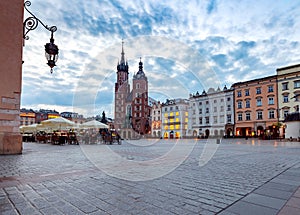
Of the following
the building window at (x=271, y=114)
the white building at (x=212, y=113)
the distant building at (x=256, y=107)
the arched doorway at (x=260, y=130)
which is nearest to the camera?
the building window at (x=271, y=114)

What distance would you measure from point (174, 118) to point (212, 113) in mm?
14404

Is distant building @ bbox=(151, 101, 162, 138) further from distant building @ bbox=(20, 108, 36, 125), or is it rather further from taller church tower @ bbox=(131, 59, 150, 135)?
distant building @ bbox=(20, 108, 36, 125)

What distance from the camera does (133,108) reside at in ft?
220

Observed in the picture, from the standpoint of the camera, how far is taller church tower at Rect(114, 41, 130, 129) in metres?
74.4

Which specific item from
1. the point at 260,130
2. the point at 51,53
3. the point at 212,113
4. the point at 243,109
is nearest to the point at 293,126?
the point at 260,130

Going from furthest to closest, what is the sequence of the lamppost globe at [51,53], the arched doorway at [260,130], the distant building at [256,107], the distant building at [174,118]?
the distant building at [174,118] < the arched doorway at [260,130] < the distant building at [256,107] < the lamppost globe at [51,53]

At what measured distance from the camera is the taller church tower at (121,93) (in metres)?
74.4

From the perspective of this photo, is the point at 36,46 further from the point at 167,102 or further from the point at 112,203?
the point at 167,102

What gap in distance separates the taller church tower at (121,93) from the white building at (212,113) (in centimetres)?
2742

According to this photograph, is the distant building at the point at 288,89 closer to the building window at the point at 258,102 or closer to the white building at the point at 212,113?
the building window at the point at 258,102

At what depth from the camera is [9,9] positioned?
934 centimetres

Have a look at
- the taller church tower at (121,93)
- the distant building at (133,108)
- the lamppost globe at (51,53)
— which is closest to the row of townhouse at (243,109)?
the distant building at (133,108)

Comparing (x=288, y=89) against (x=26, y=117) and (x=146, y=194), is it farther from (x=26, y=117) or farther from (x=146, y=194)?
(x=26, y=117)

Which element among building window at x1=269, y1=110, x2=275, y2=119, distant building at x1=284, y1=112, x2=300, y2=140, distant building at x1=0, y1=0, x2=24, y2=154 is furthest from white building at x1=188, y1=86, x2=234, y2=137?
distant building at x1=0, y1=0, x2=24, y2=154
